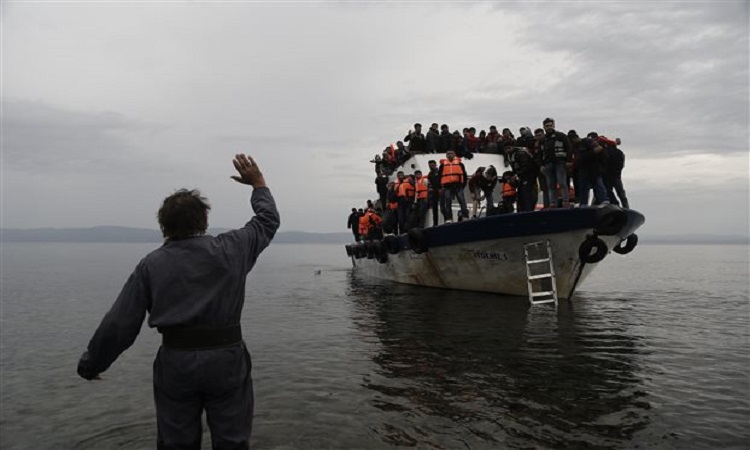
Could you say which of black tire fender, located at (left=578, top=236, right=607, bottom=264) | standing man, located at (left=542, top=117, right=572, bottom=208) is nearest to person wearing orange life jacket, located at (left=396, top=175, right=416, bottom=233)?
standing man, located at (left=542, top=117, right=572, bottom=208)

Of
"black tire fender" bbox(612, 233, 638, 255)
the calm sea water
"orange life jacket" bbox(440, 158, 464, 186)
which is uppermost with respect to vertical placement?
"orange life jacket" bbox(440, 158, 464, 186)

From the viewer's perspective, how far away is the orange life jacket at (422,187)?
1683cm

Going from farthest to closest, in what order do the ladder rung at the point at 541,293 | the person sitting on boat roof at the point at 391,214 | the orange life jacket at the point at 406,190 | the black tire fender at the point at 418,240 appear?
1. the person sitting on boat roof at the point at 391,214
2. the orange life jacket at the point at 406,190
3. the black tire fender at the point at 418,240
4. the ladder rung at the point at 541,293

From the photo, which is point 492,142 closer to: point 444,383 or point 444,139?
point 444,139

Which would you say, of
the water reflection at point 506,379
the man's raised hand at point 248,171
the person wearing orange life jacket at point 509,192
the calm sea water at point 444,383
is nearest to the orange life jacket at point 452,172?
the person wearing orange life jacket at point 509,192

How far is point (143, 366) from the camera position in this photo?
8.80 meters

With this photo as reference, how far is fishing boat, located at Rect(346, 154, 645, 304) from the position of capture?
11914 mm

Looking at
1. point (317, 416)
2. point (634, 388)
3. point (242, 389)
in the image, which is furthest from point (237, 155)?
point (634, 388)

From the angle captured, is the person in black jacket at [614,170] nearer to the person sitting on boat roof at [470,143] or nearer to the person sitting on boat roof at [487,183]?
the person sitting on boat roof at [487,183]

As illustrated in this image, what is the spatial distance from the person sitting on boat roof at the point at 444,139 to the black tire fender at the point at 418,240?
14.0 feet

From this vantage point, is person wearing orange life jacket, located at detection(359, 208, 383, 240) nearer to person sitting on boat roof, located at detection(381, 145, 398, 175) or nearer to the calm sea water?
person sitting on boat roof, located at detection(381, 145, 398, 175)

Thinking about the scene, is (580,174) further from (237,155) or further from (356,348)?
(237,155)

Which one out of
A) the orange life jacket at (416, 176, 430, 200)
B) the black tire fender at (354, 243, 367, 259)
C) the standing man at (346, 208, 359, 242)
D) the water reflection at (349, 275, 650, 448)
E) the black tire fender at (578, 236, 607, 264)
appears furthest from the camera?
the standing man at (346, 208, 359, 242)

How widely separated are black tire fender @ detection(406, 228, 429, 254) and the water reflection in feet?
10.7
